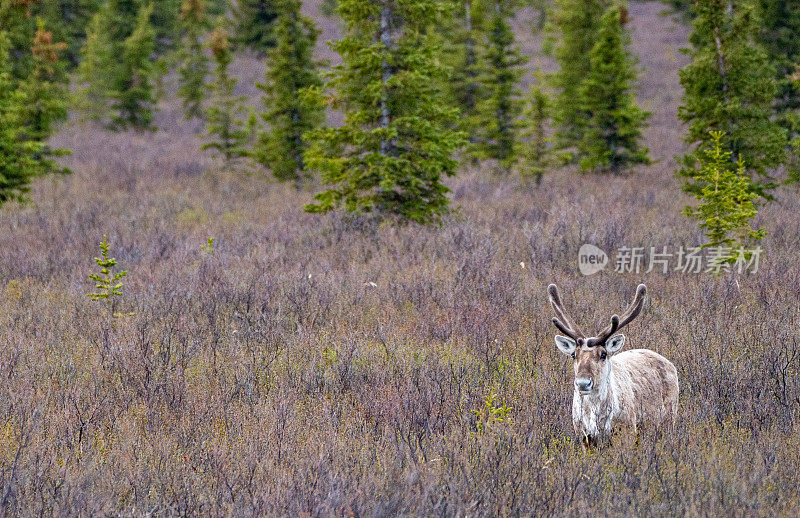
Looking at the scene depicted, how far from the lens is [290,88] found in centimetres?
1973

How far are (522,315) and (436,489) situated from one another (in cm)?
392

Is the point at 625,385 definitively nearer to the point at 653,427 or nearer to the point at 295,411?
the point at 653,427

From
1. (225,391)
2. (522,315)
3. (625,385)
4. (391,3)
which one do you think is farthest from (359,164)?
(625,385)

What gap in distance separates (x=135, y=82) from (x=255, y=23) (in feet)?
27.1

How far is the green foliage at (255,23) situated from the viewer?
1349 inches

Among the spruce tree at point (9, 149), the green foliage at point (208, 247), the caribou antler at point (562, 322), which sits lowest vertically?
the caribou antler at point (562, 322)

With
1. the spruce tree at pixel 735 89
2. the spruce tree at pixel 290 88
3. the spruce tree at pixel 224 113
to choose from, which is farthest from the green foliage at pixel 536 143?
the spruce tree at pixel 224 113

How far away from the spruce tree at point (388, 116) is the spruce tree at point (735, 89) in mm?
4968

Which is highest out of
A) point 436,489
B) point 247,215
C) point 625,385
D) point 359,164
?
point 359,164

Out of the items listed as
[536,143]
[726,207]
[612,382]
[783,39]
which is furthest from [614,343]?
[783,39]

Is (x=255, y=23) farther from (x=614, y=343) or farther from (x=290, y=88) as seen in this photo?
(x=614, y=343)

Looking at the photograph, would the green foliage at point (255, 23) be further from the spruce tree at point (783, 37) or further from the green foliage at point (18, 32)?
the spruce tree at point (783, 37)

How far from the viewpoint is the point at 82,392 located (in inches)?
229

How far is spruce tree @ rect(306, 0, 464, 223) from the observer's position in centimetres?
1215
